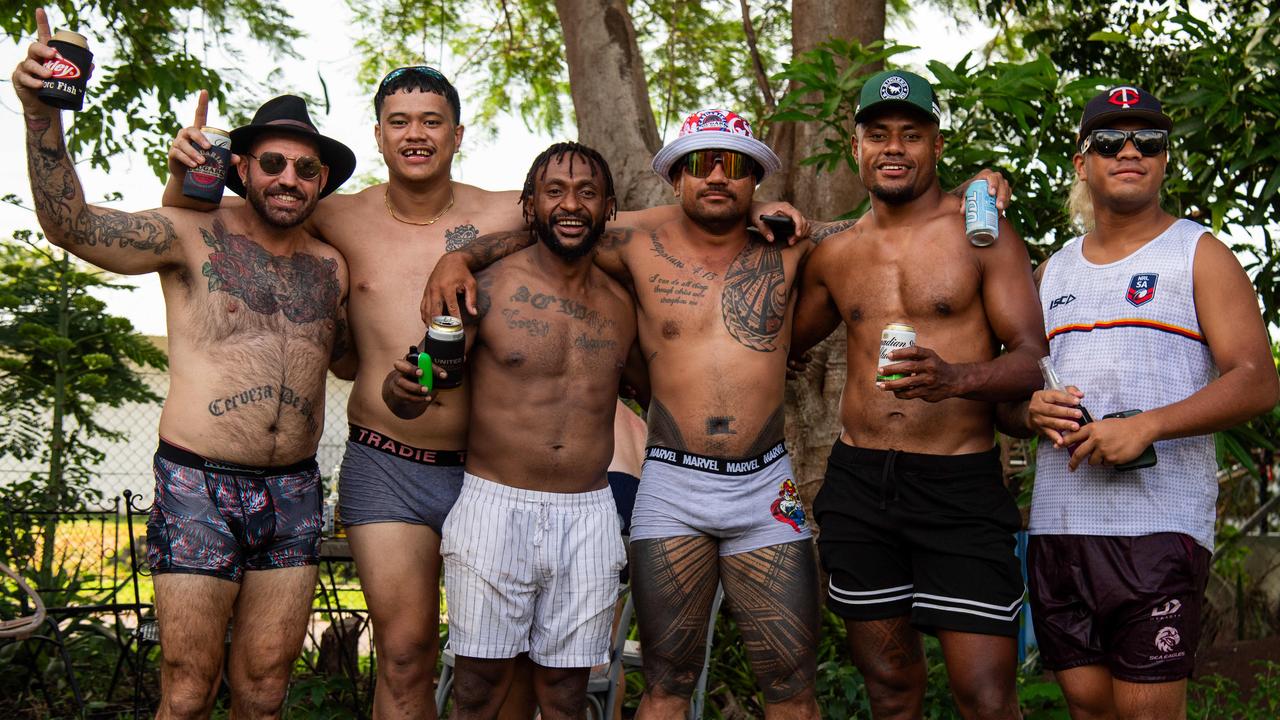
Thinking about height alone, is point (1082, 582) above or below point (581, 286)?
below

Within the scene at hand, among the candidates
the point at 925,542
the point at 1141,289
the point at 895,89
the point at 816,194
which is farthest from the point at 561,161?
the point at 816,194

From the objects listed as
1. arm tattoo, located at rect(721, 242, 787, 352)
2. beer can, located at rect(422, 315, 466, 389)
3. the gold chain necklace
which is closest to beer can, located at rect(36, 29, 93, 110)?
the gold chain necklace

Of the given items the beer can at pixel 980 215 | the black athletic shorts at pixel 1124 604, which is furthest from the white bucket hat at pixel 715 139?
the black athletic shorts at pixel 1124 604

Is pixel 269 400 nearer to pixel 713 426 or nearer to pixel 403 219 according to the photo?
pixel 403 219

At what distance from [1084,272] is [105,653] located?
6078 millimetres

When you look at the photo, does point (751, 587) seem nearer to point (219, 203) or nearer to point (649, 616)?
point (649, 616)

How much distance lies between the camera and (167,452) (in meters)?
3.75

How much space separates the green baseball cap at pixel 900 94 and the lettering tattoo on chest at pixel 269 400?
2.26 metres

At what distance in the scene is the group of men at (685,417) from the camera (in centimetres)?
349

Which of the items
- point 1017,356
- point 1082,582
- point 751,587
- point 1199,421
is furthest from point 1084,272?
point 751,587

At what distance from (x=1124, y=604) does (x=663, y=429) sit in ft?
5.21

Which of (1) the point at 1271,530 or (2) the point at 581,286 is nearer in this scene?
(2) the point at 581,286

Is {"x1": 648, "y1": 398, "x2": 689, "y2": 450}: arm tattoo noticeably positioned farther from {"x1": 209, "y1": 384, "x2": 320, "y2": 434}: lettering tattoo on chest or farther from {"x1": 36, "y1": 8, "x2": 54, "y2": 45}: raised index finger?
{"x1": 36, "y1": 8, "x2": 54, "y2": 45}: raised index finger

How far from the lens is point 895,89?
151 inches
